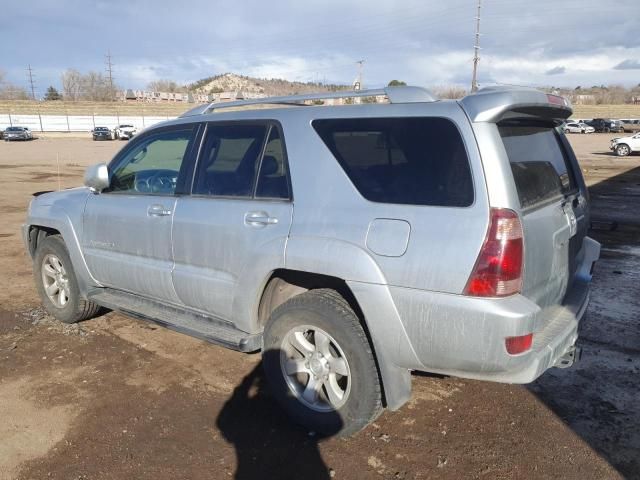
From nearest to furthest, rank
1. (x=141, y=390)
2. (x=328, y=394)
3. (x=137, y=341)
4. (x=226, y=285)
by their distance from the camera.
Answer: (x=328, y=394) < (x=226, y=285) < (x=141, y=390) < (x=137, y=341)

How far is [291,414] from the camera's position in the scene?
337cm

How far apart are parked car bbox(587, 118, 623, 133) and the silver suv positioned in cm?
6143

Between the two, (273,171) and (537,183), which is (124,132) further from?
(537,183)

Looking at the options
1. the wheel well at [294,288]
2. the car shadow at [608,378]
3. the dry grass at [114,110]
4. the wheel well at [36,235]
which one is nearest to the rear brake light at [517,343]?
the wheel well at [294,288]

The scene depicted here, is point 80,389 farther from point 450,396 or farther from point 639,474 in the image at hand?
point 639,474

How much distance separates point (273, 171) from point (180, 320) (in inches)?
52.7

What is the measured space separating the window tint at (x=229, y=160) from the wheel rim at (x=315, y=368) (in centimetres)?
103

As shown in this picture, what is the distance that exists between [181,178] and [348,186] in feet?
4.93

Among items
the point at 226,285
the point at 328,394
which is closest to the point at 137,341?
the point at 226,285

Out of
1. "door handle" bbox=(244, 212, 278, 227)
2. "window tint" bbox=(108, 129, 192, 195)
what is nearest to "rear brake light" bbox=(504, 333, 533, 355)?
"door handle" bbox=(244, 212, 278, 227)

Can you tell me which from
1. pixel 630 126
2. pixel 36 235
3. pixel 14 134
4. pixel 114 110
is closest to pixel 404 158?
pixel 36 235

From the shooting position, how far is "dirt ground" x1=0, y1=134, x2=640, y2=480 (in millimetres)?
2990

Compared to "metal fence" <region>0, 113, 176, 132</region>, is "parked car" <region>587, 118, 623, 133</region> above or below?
below

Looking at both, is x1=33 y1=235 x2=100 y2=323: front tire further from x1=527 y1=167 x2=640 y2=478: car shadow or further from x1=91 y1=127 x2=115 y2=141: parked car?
x1=91 y1=127 x2=115 y2=141: parked car
